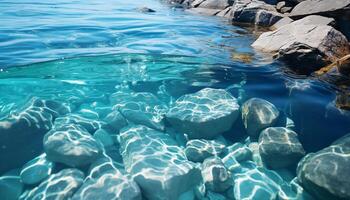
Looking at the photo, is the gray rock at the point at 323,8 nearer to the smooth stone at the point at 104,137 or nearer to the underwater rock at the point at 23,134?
the smooth stone at the point at 104,137

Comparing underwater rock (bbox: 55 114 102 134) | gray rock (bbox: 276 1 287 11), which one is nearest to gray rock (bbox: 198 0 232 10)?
gray rock (bbox: 276 1 287 11)

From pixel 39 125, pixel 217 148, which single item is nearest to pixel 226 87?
pixel 217 148

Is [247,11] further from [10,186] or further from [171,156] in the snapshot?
[10,186]

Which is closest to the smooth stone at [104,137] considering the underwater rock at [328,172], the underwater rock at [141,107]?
the underwater rock at [141,107]

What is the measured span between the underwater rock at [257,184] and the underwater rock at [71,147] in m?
2.72

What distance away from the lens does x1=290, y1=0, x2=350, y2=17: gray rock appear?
401 inches

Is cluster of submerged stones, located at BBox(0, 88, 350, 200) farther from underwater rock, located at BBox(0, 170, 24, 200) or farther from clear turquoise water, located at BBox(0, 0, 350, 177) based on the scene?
clear turquoise water, located at BBox(0, 0, 350, 177)

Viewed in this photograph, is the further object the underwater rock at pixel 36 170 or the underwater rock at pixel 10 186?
the underwater rock at pixel 36 170

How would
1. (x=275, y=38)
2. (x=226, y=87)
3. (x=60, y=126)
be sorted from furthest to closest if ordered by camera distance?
(x=275, y=38), (x=226, y=87), (x=60, y=126)

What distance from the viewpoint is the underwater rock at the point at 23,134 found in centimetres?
575

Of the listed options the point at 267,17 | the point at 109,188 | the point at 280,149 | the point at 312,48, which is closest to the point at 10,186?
the point at 109,188

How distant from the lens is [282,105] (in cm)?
684

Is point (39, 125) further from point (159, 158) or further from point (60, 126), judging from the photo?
point (159, 158)

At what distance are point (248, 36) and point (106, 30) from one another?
5.75 metres
